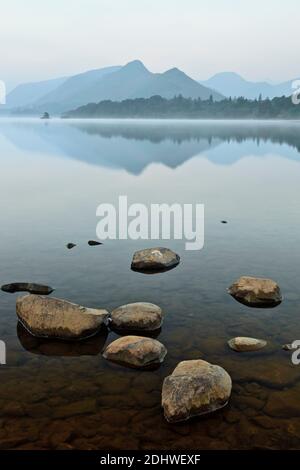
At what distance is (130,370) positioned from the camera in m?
13.8

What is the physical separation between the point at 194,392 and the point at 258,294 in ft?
23.9

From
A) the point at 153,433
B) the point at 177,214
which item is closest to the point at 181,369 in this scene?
the point at 153,433

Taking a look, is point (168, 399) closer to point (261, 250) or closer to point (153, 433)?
point (153, 433)

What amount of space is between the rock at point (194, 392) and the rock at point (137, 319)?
347 cm

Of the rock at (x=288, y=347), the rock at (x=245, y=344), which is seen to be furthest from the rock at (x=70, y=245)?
the rock at (x=288, y=347)

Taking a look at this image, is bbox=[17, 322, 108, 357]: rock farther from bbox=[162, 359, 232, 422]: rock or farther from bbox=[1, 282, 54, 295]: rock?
bbox=[162, 359, 232, 422]: rock

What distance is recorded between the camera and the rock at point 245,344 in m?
14.8

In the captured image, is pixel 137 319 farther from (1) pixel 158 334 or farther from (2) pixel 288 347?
(2) pixel 288 347

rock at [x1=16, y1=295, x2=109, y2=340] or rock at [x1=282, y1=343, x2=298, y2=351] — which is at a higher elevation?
rock at [x1=16, y1=295, x2=109, y2=340]

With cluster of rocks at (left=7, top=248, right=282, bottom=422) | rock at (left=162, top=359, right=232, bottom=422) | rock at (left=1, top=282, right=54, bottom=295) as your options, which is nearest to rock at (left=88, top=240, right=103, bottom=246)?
rock at (left=1, top=282, right=54, bottom=295)

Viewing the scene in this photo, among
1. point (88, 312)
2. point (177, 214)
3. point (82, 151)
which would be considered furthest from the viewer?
point (82, 151)

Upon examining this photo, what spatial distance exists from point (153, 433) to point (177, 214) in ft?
84.6

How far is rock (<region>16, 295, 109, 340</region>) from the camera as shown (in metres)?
15.6

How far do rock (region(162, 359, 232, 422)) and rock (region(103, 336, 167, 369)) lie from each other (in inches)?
58.4
